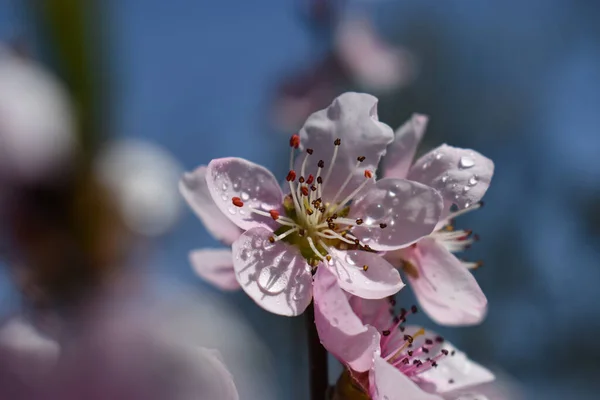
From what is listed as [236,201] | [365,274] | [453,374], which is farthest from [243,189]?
[453,374]

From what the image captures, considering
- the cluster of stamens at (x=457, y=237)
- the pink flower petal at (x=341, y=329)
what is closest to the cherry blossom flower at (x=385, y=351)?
the pink flower petal at (x=341, y=329)

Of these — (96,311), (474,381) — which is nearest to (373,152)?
(474,381)

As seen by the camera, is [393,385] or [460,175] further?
[460,175]

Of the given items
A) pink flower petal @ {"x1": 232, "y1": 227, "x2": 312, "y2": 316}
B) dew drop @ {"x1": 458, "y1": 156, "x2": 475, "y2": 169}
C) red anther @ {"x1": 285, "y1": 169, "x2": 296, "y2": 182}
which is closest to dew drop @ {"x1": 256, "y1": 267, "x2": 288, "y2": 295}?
pink flower petal @ {"x1": 232, "y1": 227, "x2": 312, "y2": 316}

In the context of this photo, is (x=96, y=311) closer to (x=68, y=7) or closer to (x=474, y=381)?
(x=474, y=381)

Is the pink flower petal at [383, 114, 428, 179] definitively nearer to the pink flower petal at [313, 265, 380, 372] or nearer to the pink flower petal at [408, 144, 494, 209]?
the pink flower petal at [408, 144, 494, 209]

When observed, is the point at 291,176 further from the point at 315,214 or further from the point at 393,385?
the point at 393,385
